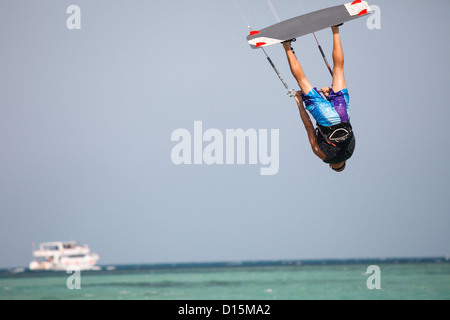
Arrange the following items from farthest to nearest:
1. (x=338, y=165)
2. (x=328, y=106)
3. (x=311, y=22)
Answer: (x=338, y=165)
(x=328, y=106)
(x=311, y=22)

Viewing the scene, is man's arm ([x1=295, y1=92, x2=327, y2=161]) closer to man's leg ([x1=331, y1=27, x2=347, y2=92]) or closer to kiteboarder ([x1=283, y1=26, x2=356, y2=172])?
kiteboarder ([x1=283, y1=26, x2=356, y2=172])

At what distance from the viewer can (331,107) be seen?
30.0 ft

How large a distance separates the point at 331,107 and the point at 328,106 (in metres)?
0.06

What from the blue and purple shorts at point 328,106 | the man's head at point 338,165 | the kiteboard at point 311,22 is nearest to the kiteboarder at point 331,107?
the blue and purple shorts at point 328,106

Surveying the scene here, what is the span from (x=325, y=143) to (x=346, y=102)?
26.0 inches

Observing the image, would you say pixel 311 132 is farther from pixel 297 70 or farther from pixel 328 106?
pixel 297 70

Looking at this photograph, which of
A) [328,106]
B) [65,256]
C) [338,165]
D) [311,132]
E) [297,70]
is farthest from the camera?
[65,256]

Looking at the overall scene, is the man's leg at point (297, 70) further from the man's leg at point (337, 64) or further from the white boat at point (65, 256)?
the white boat at point (65, 256)

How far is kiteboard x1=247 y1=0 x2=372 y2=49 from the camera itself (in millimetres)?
8500

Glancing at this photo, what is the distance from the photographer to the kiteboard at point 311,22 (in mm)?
8500

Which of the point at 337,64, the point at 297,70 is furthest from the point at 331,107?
the point at 297,70
